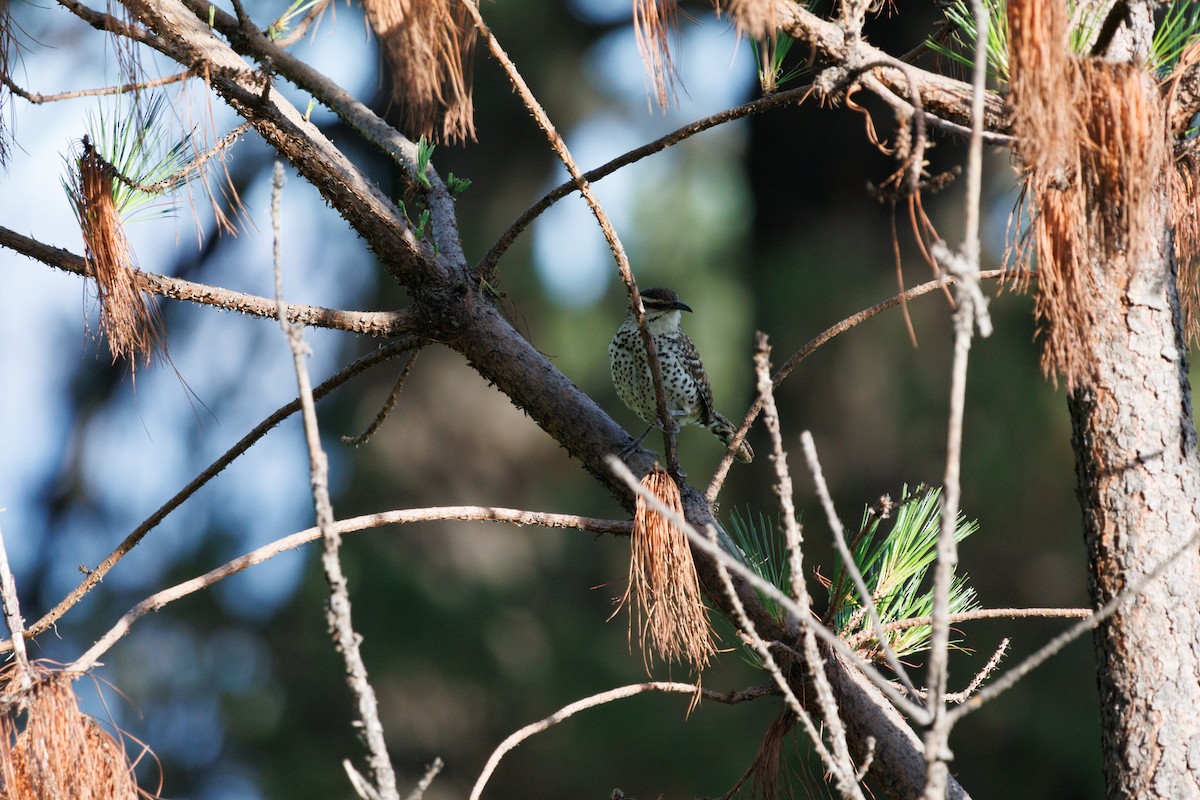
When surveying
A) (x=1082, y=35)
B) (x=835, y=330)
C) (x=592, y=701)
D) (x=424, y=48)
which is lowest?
(x=592, y=701)

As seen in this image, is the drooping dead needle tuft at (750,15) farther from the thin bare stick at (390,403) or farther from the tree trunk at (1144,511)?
the thin bare stick at (390,403)

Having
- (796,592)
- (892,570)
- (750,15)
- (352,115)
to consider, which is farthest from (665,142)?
(892,570)

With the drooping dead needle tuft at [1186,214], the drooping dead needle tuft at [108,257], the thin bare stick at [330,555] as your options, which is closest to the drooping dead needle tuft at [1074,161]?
the drooping dead needle tuft at [1186,214]

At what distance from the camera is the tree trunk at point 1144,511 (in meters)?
1.49

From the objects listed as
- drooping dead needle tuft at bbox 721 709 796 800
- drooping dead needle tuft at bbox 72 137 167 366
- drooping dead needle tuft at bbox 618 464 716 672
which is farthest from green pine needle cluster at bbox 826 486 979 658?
drooping dead needle tuft at bbox 72 137 167 366

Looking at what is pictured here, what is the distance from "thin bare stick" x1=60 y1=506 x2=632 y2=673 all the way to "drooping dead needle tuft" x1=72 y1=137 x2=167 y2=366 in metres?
0.36

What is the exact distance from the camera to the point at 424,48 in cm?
204

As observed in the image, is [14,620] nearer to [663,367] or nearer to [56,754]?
[56,754]

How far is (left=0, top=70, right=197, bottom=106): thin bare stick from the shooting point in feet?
5.22

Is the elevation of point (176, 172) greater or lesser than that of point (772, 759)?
greater

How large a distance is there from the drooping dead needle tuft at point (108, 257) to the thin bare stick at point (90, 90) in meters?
0.08

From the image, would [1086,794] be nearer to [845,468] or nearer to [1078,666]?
[1078,666]

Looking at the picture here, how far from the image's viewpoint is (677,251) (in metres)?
6.13

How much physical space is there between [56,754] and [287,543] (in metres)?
0.41
